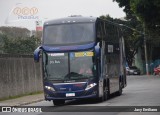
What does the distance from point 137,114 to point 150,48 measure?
61711mm

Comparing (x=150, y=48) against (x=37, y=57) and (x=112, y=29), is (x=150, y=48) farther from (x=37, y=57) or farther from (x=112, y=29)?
(x=37, y=57)

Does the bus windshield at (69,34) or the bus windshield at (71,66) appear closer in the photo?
the bus windshield at (71,66)

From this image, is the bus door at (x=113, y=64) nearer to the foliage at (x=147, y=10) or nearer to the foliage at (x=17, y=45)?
the foliage at (x=147, y=10)

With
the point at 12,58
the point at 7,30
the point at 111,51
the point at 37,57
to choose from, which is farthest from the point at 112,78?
the point at 7,30

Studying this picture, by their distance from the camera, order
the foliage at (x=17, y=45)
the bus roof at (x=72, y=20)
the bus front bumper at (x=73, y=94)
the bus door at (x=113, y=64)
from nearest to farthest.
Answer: the bus front bumper at (x=73, y=94), the bus roof at (x=72, y=20), the bus door at (x=113, y=64), the foliage at (x=17, y=45)

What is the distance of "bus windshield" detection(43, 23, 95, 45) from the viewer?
74.0ft

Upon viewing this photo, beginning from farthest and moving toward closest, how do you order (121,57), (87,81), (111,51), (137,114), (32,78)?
1. (32,78)
2. (121,57)
3. (111,51)
4. (87,81)
5. (137,114)

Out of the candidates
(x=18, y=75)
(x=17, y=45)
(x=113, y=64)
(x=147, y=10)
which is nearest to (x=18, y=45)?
(x=17, y=45)

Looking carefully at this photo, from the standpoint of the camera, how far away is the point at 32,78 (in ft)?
113

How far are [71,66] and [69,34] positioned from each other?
4.62 ft

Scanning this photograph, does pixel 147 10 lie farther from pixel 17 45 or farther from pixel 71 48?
pixel 17 45

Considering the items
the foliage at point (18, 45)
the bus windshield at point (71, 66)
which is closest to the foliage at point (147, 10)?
the bus windshield at point (71, 66)

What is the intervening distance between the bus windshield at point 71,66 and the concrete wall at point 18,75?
701cm

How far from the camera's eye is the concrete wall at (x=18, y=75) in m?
29.3
